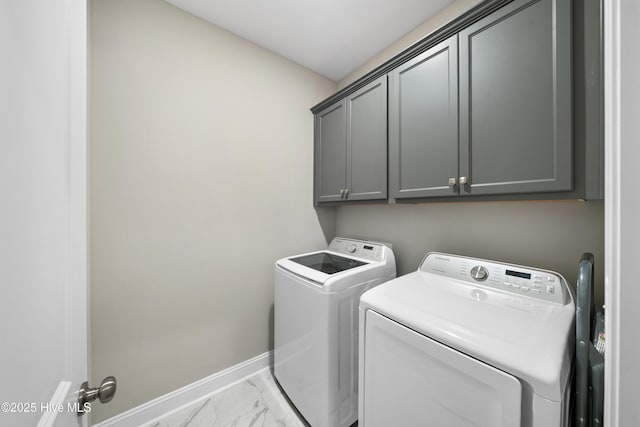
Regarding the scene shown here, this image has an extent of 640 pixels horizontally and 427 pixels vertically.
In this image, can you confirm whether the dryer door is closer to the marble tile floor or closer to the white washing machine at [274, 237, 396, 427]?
the white washing machine at [274, 237, 396, 427]

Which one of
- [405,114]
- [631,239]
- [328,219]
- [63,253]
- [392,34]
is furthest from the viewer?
[328,219]

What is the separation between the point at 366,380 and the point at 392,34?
7.61 ft

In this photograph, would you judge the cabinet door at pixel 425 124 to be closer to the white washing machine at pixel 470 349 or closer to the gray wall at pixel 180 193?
the white washing machine at pixel 470 349

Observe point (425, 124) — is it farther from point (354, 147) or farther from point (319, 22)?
point (319, 22)

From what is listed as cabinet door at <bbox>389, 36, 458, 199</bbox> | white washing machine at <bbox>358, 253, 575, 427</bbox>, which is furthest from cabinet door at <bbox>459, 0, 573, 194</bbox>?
white washing machine at <bbox>358, 253, 575, 427</bbox>

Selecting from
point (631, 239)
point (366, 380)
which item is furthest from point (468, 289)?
point (631, 239)

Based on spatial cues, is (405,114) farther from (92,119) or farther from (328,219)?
(92,119)

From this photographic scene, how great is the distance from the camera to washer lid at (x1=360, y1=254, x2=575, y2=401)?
648mm

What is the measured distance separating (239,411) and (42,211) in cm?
177

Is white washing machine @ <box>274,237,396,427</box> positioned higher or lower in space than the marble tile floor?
higher

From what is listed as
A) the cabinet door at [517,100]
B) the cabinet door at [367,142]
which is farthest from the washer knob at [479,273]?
the cabinet door at [367,142]

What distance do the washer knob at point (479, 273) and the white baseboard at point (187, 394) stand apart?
1721mm

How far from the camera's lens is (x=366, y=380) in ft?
3.51

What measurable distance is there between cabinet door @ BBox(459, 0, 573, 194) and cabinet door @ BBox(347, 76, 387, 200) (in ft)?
1.62
